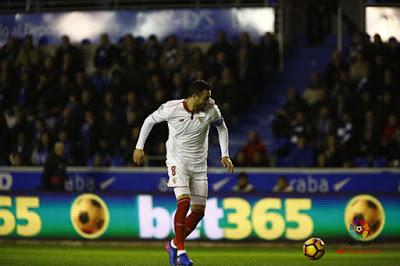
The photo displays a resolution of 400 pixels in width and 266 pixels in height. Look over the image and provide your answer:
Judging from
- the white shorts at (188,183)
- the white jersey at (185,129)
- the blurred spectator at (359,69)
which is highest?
the blurred spectator at (359,69)

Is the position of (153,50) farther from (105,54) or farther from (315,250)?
(315,250)

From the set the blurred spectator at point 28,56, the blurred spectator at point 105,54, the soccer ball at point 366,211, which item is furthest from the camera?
the blurred spectator at point 28,56

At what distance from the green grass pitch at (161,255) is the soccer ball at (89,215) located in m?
0.23

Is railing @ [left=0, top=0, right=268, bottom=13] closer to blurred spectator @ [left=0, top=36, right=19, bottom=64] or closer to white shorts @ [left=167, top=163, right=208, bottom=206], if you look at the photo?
blurred spectator @ [left=0, top=36, right=19, bottom=64]

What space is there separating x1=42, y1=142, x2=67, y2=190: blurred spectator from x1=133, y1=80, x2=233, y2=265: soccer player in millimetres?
6149

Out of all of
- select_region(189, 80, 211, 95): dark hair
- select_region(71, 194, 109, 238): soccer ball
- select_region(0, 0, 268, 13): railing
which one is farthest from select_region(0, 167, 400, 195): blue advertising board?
select_region(189, 80, 211, 95): dark hair

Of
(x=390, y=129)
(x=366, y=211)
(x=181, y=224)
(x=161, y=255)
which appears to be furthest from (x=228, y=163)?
(x=390, y=129)

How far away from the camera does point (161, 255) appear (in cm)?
1435

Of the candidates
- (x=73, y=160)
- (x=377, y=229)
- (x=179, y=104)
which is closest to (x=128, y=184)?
(x=73, y=160)

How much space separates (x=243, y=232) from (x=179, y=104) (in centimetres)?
460

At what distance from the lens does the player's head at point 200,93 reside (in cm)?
1139

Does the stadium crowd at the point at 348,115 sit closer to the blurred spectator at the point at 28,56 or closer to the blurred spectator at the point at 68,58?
the blurred spectator at the point at 68,58

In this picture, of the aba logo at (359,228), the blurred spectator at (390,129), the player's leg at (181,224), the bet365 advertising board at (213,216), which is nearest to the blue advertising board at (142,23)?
the blurred spectator at (390,129)

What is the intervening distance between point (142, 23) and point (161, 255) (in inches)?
376
